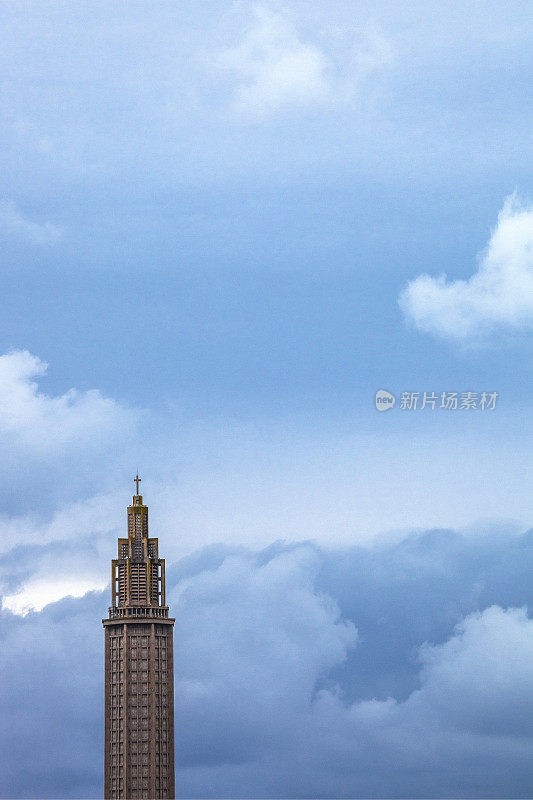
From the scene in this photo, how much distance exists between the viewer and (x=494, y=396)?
148875 millimetres

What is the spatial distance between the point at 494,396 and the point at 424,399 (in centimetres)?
811

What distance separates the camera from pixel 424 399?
493 feet
